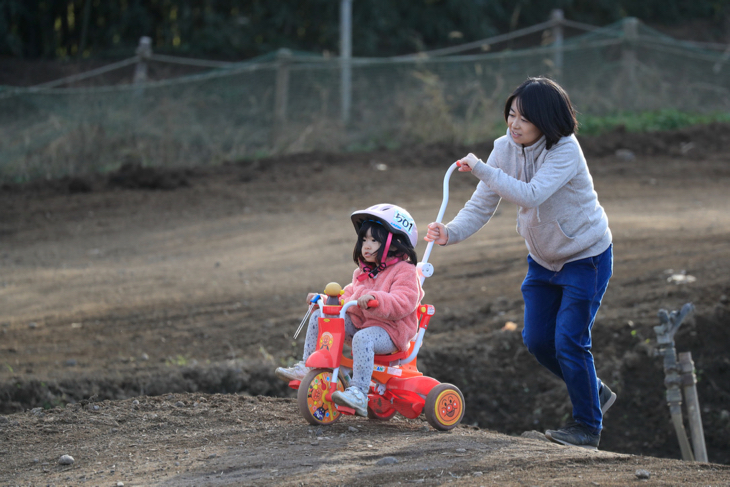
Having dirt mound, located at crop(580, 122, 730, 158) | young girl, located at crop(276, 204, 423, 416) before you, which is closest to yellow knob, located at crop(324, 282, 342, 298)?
young girl, located at crop(276, 204, 423, 416)

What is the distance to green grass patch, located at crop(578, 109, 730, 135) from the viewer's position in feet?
49.4

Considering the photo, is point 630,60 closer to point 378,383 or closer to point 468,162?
point 468,162

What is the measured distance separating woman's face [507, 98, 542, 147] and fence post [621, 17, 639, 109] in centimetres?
1318

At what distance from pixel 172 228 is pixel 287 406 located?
6108 millimetres

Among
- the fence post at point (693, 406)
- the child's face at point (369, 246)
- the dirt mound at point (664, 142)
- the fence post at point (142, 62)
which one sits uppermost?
the fence post at point (142, 62)

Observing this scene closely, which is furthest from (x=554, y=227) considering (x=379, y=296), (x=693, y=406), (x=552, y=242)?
(x=693, y=406)

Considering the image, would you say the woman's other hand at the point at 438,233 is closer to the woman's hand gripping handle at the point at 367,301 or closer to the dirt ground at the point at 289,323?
the woman's hand gripping handle at the point at 367,301

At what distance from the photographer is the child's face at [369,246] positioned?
173 inches

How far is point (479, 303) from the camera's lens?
791cm

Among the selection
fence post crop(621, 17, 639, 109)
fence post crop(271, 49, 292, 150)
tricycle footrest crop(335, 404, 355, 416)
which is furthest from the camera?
fence post crop(621, 17, 639, 109)

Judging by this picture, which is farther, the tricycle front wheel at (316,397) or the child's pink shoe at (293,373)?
the child's pink shoe at (293,373)

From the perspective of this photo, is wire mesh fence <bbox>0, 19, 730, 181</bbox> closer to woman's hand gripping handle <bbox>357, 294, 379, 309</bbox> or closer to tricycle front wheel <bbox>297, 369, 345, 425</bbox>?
tricycle front wheel <bbox>297, 369, 345, 425</bbox>

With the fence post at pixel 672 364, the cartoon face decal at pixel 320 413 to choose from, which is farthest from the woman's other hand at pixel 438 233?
the fence post at pixel 672 364

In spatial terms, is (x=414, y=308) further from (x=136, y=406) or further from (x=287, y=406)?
(x=136, y=406)
